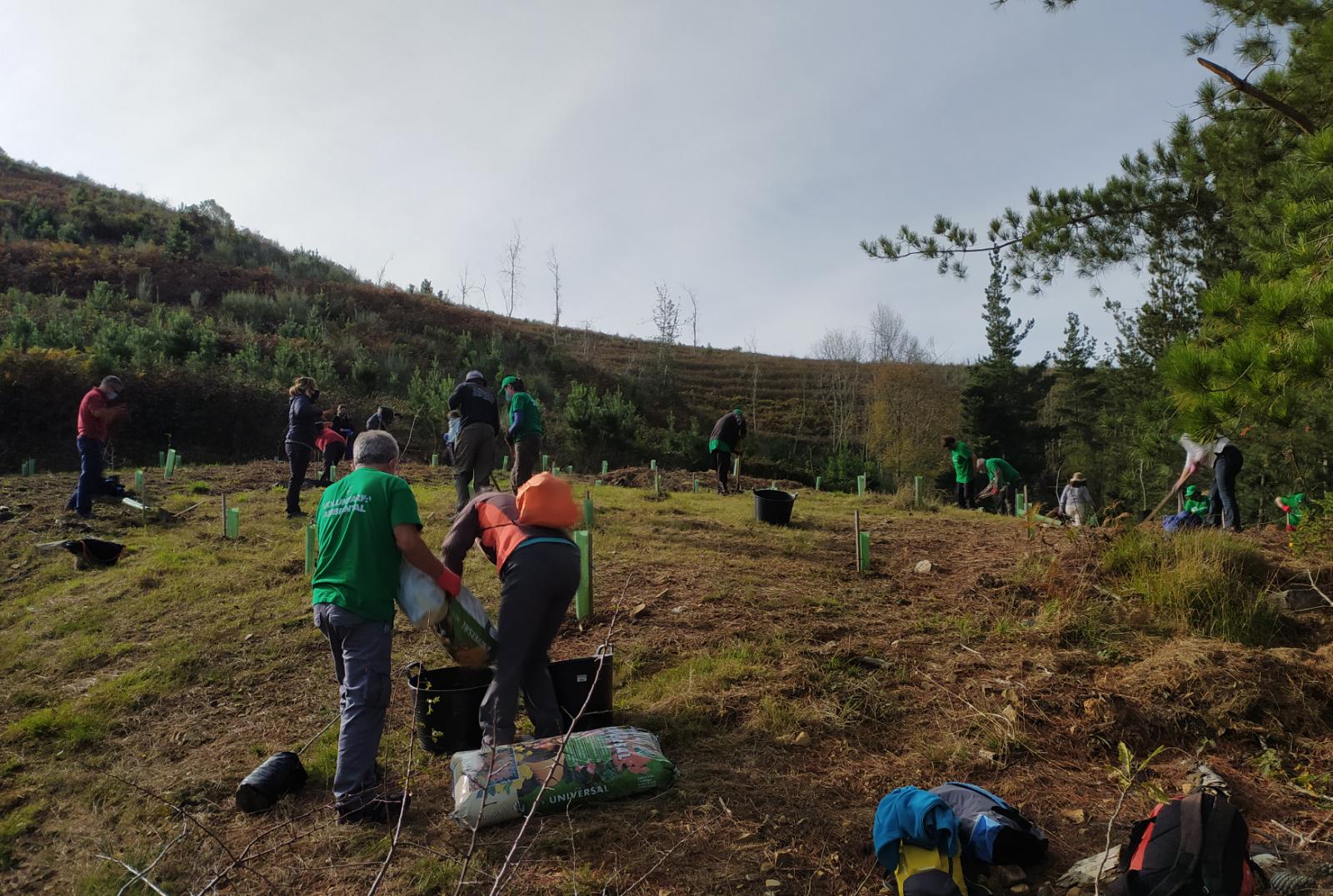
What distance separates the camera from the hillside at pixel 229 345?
1750 centimetres

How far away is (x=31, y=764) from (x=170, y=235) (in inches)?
1301

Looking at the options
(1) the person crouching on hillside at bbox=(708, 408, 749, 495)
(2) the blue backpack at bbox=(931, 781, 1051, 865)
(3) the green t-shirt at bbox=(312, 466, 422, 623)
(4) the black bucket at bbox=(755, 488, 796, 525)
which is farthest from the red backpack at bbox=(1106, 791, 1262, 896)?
(1) the person crouching on hillside at bbox=(708, 408, 749, 495)

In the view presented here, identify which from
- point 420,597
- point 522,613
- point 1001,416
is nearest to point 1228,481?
point 522,613

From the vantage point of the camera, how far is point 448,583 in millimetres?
3443

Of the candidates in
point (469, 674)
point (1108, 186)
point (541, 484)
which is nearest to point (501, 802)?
point (469, 674)

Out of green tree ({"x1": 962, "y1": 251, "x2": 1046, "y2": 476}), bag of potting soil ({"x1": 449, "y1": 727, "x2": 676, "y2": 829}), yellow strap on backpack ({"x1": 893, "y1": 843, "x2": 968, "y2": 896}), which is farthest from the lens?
green tree ({"x1": 962, "y1": 251, "x2": 1046, "y2": 476})

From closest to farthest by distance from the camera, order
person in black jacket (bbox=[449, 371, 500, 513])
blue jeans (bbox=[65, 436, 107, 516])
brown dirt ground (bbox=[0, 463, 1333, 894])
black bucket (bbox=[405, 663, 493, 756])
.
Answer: brown dirt ground (bbox=[0, 463, 1333, 894]), black bucket (bbox=[405, 663, 493, 756]), person in black jacket (bbox=[449, 371, 500, 513]), blue jeans (bbox=[65, 436, 107, 516])

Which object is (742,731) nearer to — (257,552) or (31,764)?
(31,764)

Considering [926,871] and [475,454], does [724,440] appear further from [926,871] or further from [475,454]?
[926,871]

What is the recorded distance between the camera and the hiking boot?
327 centimetres

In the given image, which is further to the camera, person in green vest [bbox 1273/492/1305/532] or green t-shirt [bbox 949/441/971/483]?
green t-shirt [bbox 949/441/971/483]

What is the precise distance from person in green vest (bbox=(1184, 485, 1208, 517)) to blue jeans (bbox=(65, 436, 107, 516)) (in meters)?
15.0

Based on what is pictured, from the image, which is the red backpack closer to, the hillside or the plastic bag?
the plastic bag

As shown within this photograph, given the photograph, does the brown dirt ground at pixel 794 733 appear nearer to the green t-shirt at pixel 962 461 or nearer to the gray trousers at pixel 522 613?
the gray trousers at pixel 522 613
